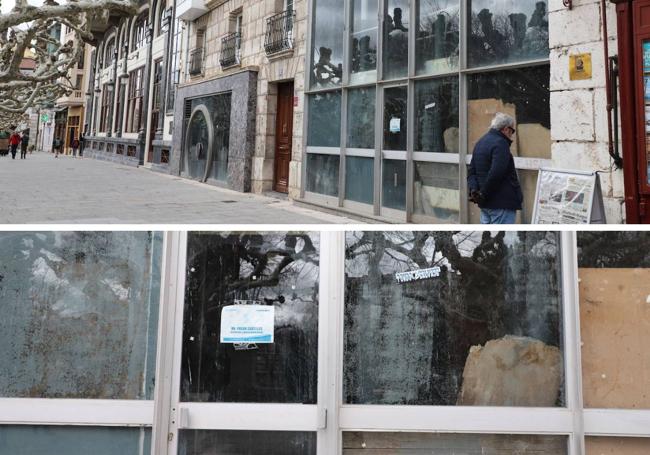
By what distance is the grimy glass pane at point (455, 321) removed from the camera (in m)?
4.21

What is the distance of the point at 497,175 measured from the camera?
540 centimetres

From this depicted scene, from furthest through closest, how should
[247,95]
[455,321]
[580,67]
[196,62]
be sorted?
[196,62] < [247,95] < [580,67] < [455,321]

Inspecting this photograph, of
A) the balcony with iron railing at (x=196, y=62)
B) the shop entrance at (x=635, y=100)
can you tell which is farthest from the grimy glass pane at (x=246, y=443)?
the balcony with iron railing at (x=196, y=62)

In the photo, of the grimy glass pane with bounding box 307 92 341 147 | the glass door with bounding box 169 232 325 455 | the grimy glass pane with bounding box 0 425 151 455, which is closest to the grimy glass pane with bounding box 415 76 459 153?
the grimy glass pane with bounding box 307 92 341 147

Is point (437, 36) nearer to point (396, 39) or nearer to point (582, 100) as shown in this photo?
point (396, 39)

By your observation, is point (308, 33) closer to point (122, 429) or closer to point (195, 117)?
point (195, 117)

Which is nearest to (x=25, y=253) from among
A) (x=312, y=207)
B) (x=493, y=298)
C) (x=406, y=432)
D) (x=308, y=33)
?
(x=406, y=432)

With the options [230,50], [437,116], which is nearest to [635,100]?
[437,116]

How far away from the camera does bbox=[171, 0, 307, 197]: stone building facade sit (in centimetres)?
1134

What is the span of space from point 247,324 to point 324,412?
2.87 ft

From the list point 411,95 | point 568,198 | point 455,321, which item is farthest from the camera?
point 411,95

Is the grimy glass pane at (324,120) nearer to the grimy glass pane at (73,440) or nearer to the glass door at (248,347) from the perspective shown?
the glass door at (248,347)

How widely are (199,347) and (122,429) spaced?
82cm

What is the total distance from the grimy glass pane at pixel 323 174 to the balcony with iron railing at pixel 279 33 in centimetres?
248
